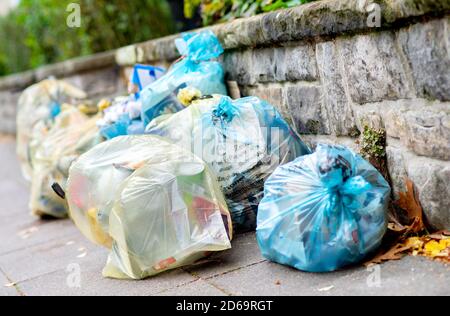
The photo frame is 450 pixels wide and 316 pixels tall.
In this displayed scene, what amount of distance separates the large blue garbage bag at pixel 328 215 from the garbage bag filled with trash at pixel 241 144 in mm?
527

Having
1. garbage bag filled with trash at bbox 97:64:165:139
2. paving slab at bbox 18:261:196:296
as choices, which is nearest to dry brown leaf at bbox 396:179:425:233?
paving slab at bbox 18:261:196:296

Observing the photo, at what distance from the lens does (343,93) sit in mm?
3070

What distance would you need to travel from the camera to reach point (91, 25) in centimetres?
689

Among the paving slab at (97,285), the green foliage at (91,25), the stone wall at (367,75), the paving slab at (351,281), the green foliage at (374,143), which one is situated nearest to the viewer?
the paving slab at (351,281)

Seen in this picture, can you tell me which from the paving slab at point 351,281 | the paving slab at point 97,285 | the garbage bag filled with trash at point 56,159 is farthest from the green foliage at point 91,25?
the paving slab at point 351,281

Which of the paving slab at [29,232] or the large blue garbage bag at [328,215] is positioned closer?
the large blue garbage bag at [328,215]

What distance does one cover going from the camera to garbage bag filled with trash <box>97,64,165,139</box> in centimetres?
405

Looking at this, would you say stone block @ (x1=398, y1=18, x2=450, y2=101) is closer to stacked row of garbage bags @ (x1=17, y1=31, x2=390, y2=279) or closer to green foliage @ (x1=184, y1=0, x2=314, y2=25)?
stacked row of garbage bags @ (x1=17, y1=31, x2=390, y2=279)

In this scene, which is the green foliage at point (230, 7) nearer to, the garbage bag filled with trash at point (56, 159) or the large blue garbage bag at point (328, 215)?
the garbage bag filled with trash at point (56, 159)

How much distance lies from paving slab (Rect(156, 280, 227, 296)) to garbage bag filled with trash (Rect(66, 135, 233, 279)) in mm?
173

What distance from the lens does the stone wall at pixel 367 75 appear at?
8.25 feet

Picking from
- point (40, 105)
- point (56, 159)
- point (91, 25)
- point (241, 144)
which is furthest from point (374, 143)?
point (91, 25)

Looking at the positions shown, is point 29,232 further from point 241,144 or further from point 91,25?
point 91,25
